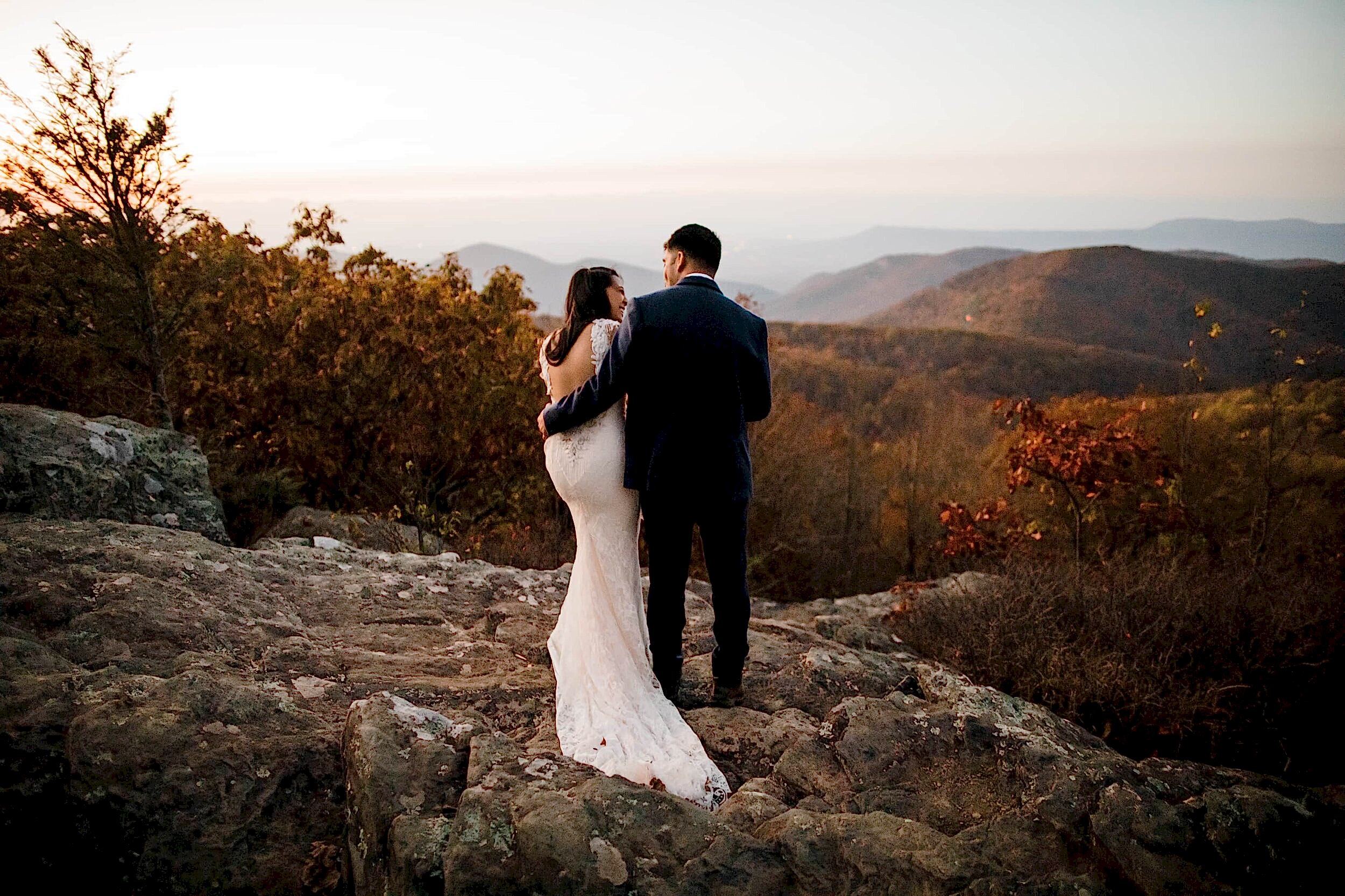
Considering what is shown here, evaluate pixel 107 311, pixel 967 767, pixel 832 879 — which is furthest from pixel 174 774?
pixel 107 311

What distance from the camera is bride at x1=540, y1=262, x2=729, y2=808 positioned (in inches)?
154

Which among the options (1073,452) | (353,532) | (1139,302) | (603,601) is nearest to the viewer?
(603,601)

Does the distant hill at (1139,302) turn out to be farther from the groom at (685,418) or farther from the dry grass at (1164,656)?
the groom at (685,418)

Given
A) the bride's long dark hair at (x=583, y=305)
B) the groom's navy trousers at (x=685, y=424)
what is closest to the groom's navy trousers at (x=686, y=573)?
the groom's navy trousers at (x=685, y=424)

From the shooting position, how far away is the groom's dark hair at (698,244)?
3.93m

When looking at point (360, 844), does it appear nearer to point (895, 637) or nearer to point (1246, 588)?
point (895, 637)

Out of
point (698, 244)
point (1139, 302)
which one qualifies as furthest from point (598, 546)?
point (1139, 302)

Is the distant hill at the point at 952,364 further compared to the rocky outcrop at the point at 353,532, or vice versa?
the distant hill at the point at 952,364

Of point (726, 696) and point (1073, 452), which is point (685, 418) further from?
point (1073, 452)

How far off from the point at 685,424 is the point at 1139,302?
7832cm

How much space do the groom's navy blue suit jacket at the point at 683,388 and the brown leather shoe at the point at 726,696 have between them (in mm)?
1086

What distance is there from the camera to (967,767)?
343 cm

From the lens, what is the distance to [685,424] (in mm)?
3844

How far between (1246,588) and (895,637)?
4.20 meters
